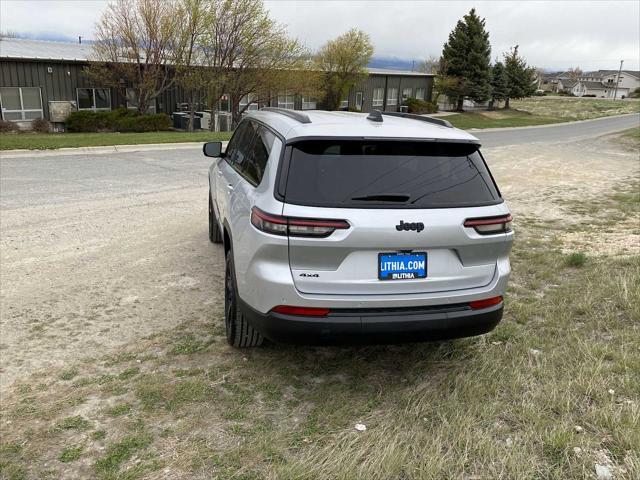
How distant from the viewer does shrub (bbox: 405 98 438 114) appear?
147 feet

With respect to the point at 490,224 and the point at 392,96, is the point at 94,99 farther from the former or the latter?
the point at 490,224

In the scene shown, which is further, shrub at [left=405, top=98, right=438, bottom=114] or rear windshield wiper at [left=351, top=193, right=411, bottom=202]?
shrub at [left=405, top=98, right=438, bottom=114]

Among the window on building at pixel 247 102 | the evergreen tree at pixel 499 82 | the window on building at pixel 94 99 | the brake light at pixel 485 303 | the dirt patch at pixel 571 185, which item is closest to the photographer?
the brake light at pixel 485 303

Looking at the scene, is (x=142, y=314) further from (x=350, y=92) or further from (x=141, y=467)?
(x=350, y=92)

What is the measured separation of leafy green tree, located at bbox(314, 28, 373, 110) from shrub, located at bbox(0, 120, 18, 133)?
20.5m

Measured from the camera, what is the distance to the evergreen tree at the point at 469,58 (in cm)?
4594

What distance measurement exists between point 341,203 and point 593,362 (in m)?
2.15

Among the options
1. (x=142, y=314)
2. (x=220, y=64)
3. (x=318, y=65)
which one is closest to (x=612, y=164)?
(x=142, y=314)

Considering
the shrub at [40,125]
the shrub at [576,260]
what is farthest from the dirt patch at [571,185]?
the shrub at [40,125]

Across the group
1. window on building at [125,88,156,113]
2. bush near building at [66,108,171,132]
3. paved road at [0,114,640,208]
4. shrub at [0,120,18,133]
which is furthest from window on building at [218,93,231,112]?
paved road at [0,114,640,208]

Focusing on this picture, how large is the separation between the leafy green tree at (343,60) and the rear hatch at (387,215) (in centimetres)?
3603

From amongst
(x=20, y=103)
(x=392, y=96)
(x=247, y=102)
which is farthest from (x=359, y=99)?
(x=20, y=103)

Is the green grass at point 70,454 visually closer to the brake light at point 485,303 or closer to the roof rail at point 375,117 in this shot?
the brake light at point 485,303

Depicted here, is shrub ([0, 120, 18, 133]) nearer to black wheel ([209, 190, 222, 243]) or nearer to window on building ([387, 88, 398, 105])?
black wheel ([209, 190, 222, 243])
